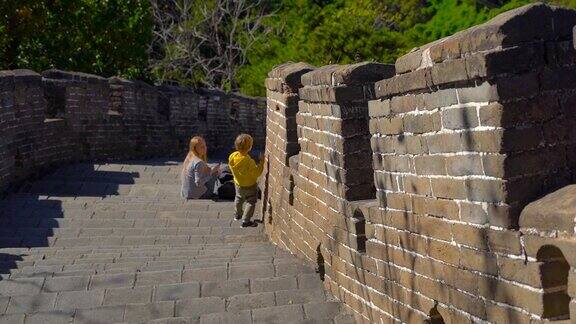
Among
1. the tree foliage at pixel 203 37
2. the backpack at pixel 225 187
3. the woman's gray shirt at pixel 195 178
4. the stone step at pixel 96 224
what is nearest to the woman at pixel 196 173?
the woman's gray shirt at pixel 195 178

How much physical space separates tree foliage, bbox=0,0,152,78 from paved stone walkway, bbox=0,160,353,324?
21.7 ft

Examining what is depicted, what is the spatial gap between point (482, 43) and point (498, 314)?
0.98 m

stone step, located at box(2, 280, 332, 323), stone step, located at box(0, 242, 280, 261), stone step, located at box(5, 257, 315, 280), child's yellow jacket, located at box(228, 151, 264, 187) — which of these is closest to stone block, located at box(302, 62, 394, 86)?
stone step, located at box(2, 280, 332, 323)

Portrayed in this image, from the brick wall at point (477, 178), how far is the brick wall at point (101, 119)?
8.65 meters

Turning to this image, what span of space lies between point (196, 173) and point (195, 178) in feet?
0.21

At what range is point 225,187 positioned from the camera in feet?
40.4

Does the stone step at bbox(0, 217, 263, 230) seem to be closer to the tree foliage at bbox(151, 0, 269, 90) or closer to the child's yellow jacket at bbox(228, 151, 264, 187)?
the child's yellow jacket at bbox(228, 151, 264, 187)

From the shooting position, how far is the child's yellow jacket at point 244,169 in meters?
10.0

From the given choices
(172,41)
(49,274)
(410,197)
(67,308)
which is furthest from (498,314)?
(172,41)

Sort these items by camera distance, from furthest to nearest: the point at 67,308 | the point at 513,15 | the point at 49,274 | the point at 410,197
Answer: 1. the point at 49,274
2. the point at 67,308
3. the point at 410,197
4. the point at 513,15

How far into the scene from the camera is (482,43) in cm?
337

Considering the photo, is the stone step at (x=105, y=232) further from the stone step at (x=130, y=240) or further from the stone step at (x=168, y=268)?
the stone step at (x=168, y=268)

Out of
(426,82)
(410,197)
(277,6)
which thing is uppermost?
(277,6)

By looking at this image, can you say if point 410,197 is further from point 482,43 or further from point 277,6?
point 277,6
